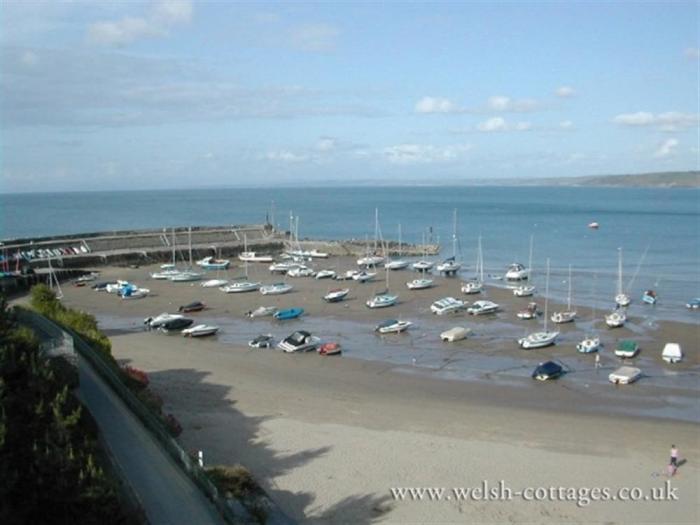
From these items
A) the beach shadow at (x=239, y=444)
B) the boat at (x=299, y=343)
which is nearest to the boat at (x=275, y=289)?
the boat at (x=299, y=343)

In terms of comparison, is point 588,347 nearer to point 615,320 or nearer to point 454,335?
point 454,335

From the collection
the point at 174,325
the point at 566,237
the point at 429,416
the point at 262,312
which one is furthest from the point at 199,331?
the point at 566,237

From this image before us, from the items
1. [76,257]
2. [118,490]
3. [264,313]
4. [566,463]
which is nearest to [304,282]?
[264,313]

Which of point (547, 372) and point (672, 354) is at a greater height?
point (547, 372)

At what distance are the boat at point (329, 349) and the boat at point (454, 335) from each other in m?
5.21

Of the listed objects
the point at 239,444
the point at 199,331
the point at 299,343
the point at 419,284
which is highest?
the point at 239,444

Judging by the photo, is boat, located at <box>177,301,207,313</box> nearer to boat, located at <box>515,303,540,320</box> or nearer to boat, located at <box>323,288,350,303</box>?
boat, located at <box>323,288,350,303</box>

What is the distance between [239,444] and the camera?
60.2 feet

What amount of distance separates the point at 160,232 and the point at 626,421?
58381 mm

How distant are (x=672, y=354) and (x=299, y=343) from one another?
15.3 metres

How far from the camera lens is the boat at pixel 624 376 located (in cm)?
2622

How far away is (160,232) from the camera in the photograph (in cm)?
7312

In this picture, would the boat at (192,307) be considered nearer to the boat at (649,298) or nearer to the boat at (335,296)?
the boat at (335,296)

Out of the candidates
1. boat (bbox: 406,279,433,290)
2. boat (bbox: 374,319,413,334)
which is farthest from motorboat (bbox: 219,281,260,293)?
boat (bbox: 374,319,413,334)
